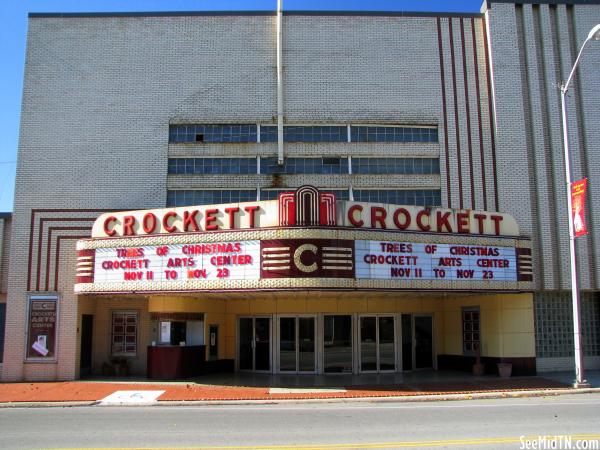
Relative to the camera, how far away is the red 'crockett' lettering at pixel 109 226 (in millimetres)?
20594

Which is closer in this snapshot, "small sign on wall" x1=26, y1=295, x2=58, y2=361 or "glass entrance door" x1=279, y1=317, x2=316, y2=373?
"small sign on wall" x1=26, y1=295, x2=58, y2=361

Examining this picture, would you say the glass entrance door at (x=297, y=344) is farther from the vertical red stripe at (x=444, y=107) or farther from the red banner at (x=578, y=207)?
the red banner at (x=578, y=207)

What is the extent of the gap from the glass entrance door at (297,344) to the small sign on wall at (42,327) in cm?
829

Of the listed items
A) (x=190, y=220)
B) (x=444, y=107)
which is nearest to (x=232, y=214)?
(x=190, y=220)

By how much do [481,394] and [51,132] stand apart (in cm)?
1810

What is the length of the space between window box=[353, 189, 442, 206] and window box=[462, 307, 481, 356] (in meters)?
4.40

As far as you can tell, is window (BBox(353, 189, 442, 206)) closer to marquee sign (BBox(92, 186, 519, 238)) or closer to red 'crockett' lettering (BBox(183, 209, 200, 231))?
marquee sign (BBox(92, 186, 519, 238))

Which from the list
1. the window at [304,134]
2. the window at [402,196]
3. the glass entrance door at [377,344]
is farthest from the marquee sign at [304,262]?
the window at [304,134]

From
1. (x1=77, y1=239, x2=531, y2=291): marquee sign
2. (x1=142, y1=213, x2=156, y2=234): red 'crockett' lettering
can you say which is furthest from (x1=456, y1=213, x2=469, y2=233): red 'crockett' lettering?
(x1=142, y1=213, x2=156, y2=234): red 'crockett' lettering

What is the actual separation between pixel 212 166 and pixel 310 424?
1385 centimetres

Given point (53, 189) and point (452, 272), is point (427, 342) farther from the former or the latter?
point (53, 189)

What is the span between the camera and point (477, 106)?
80.2 feet

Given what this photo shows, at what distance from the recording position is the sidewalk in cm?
1730

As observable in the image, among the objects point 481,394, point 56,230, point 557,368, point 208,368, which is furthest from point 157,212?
point 557,368
